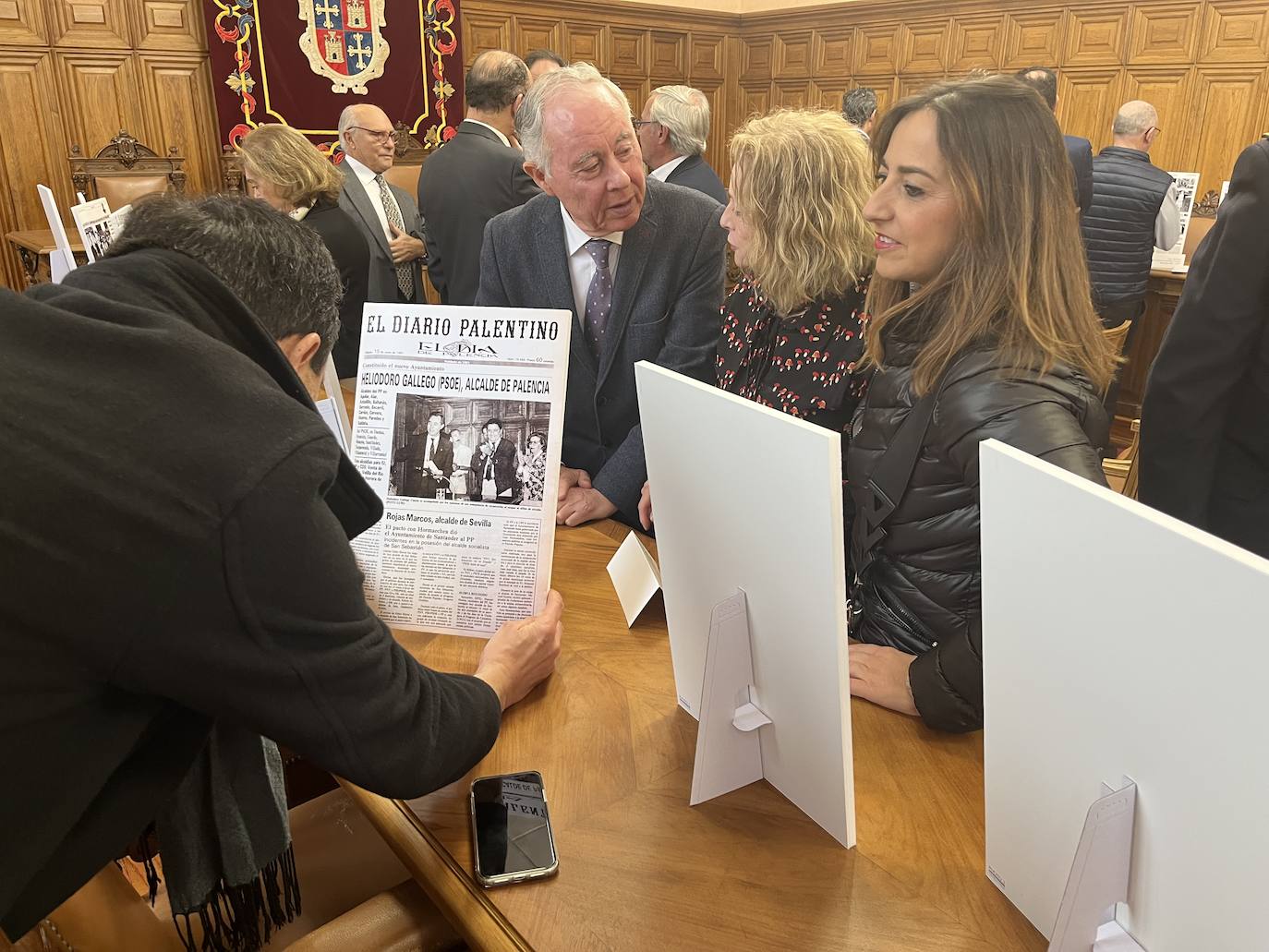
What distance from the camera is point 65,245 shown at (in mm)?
3035

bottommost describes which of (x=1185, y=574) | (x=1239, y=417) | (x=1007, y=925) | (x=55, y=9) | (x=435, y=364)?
(x=1007, y=925)

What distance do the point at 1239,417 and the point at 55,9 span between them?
6.81 meters

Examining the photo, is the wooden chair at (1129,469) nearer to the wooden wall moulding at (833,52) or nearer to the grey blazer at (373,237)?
the grey blazer at (373,237)

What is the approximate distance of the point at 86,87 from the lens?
19.4 feet

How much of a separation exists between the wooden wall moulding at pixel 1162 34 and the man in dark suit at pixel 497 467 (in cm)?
679

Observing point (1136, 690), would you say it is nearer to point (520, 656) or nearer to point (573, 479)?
point (520, 656)

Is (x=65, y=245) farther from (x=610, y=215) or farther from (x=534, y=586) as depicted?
(x=534, y=586)

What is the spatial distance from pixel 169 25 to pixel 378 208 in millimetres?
3210

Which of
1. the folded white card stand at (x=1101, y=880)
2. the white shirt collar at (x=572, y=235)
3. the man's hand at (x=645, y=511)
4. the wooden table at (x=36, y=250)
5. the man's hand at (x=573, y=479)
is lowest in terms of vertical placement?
the wooden table at (x=36, y=250)

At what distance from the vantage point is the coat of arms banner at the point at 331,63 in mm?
6211

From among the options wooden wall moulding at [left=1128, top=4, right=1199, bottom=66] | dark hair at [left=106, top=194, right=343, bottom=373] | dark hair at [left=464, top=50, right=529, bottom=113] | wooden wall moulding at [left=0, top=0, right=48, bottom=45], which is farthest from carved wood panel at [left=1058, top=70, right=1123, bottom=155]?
dark hair at [left=106, top=194, right=343, bottom=373]

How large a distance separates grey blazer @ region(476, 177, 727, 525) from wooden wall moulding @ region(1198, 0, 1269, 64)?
221 inches

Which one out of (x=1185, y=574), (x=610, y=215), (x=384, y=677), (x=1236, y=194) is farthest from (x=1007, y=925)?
(x=610, y=215)

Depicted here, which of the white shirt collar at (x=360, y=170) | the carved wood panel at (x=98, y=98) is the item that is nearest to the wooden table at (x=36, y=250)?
the carved wood panel at (x=98, y=98)
